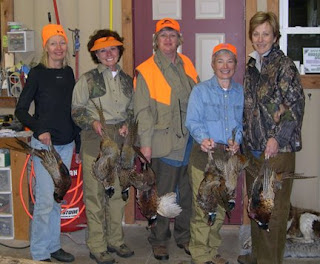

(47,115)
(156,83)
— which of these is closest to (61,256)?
(47,115)

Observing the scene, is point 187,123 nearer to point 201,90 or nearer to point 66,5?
point 201,90

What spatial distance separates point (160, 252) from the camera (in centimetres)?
478

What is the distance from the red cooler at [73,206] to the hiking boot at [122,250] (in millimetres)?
752

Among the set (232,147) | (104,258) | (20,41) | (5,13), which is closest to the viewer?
(232,147)

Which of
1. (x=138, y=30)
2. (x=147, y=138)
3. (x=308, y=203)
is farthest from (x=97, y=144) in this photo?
(x=308, y=203)

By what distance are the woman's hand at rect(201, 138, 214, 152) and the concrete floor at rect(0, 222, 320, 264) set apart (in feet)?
4.50

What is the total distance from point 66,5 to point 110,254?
2.70 meters

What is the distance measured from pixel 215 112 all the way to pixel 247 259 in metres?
1.44

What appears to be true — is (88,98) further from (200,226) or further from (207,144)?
(200,226)

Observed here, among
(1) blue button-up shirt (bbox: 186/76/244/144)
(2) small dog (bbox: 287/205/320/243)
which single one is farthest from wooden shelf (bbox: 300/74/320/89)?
(1) blue button-up shirt (bbox: 186/76/244/144)

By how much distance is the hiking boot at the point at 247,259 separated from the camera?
457cm

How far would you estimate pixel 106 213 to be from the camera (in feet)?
15.5

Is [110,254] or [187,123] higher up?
[187,123]

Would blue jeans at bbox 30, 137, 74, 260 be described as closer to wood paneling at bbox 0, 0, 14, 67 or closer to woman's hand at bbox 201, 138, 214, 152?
woman's hand at bbox 201, 138, 214, 152
